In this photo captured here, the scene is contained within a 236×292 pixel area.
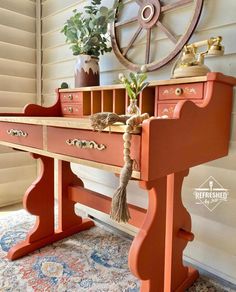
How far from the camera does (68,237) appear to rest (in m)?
1.71

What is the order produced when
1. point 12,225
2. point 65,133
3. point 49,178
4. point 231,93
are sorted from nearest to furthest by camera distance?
point 65,133 < point 231,93 < point 49,178 < point 12,225

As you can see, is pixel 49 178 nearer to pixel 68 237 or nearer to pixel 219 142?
pixel 68 237

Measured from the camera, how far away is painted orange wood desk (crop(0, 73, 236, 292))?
0.79 m

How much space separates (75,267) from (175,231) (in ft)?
2.00

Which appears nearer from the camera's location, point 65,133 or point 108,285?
point 65,133

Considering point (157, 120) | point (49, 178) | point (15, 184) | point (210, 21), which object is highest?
point (210, 21)

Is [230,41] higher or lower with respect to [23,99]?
higher

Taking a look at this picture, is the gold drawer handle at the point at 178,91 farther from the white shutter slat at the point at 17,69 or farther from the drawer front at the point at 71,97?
the white shutter slat at the point at 17,69

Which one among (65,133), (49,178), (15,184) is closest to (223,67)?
(65,133)

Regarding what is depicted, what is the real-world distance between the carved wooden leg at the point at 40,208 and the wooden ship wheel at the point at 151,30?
0.81 metres

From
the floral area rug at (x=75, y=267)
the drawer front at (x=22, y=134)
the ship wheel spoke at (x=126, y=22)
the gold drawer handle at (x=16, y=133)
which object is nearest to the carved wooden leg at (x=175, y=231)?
the floral area rug at (x=75, y=267)

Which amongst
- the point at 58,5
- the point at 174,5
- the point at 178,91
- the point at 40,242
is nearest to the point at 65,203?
the point at 40,242

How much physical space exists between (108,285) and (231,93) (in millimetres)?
1044

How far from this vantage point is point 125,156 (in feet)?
2.50
